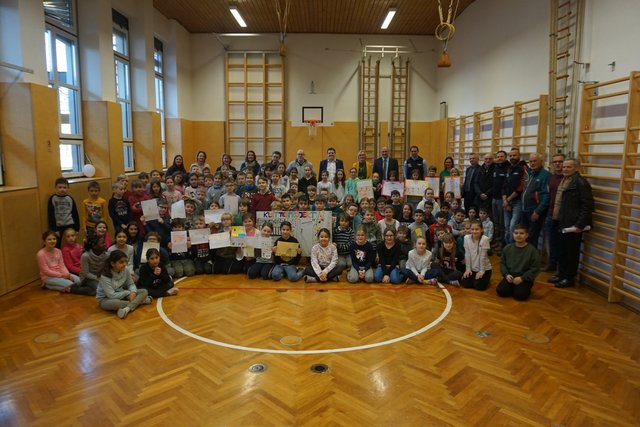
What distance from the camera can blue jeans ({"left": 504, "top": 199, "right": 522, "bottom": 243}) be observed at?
24.9ft

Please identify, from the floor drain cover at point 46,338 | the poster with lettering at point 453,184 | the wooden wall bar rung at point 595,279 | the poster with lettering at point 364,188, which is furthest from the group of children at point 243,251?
the poster with lettering at point 453,184

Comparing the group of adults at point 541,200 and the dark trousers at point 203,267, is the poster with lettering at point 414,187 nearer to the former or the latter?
the group of adults at point 541,200

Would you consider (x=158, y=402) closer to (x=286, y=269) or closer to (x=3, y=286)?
(x=286, y=269)

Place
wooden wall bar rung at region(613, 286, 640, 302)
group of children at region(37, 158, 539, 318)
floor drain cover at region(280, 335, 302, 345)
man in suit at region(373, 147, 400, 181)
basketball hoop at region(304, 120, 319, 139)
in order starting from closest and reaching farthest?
1. floor drain cover at region(280, 335, 302, 345)
2. wooden wall bar rung at region(613, 286, 640, 302)
3. group of children at region(37, 158, 539, 318)
4. man in suit at region(373, 147, 400, 181)
5. basketball hoop at region(304, 120, 319, 139)

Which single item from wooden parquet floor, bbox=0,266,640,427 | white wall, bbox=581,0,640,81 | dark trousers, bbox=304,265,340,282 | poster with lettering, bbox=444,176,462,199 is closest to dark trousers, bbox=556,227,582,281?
wooden parquet floor, bbox=0,266,640,427

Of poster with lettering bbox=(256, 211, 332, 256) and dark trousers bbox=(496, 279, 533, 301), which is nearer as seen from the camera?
dark trousers bbox=(496, 279, 533, 301)

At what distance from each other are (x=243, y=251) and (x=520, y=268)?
13.7 feet

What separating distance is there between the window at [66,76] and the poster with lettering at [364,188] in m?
5.64

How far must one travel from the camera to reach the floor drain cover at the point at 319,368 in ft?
12.7

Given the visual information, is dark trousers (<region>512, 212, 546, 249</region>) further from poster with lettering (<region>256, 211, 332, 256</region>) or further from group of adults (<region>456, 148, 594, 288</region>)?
poster with lettering (<region>256, 211, 332, 256</region>)

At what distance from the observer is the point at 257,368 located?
3914mm

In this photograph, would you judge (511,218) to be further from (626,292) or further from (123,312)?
(123,312)

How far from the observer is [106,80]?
28.6 ft

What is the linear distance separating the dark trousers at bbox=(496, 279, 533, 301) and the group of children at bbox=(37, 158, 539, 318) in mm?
14
